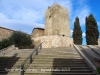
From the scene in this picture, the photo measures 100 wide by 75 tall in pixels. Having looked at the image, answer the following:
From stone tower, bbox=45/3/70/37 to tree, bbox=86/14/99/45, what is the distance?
4.27m

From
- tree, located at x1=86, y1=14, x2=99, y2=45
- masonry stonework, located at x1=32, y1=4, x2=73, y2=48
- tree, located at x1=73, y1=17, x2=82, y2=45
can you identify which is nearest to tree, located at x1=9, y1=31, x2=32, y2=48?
masonry stonework, located at x1=32, y1=4, x2=73, y2=48

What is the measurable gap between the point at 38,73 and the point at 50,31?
21.0m

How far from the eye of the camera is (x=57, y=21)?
28844 mm

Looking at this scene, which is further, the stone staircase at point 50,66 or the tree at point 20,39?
the tree at point 20,39

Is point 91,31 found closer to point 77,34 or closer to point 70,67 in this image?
point 77,34

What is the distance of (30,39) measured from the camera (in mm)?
24047

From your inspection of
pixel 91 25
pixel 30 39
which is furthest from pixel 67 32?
pixel 30 39

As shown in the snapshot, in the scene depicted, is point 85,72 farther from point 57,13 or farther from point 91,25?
point 57,13

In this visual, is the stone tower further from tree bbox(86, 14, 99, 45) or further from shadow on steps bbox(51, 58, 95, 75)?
shadow on steps bbox(51, 58, 95, 75)

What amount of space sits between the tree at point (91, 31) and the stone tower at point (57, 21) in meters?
4.27

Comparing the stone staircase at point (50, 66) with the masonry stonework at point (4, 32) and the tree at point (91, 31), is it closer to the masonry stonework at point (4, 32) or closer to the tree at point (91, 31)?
the masonry stonework at point (4, 32)

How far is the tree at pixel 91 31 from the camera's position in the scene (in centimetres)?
2445

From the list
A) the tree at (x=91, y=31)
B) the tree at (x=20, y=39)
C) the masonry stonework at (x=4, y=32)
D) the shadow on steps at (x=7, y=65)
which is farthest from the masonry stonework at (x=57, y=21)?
the shadow on steps at (x=7, y=65)

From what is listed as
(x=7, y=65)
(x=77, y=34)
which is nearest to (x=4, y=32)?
(x=77, y=34)
